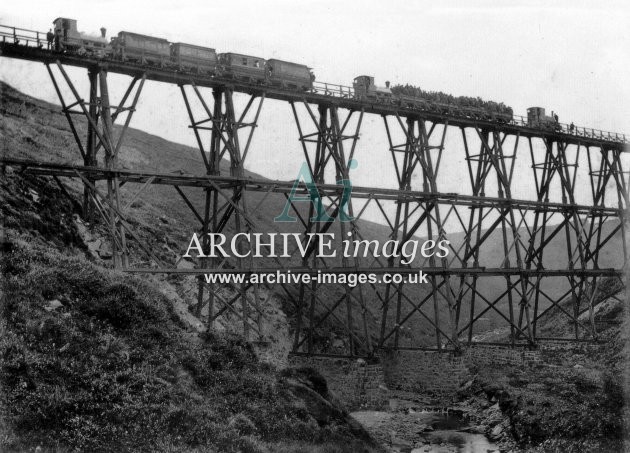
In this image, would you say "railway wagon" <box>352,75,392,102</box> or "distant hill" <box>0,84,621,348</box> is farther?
"distant hill" <box>0,84,621,348</box>

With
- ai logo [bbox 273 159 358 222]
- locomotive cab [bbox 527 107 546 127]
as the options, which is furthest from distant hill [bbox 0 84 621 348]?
locomotive cab [bbox 527 107 546 127]

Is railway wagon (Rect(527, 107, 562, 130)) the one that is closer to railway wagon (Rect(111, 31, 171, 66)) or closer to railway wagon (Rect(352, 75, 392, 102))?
railway wagon (Rect(352, 75, 392, 102))

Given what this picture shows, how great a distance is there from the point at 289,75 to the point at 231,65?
7.55 feet

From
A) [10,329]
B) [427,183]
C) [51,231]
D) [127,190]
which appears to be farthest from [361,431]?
[127,190]

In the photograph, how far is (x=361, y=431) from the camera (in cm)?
1538

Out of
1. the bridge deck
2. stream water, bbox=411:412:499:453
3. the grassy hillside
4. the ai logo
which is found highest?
the bridge deck

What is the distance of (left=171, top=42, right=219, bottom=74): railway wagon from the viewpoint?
20469 millimetres

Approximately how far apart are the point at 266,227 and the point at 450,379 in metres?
21.1

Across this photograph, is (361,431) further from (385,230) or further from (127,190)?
(385,230)

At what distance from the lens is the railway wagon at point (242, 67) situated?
21.2 meters

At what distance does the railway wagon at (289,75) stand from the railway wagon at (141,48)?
12.3ft

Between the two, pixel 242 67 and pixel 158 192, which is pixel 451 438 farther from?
pixel 158 192

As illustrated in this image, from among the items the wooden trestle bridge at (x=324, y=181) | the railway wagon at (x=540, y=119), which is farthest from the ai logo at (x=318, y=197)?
the railway wagon at (x=540, y=119)

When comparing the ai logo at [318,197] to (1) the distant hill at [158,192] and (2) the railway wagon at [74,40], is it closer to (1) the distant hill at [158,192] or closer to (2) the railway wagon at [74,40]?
(1) the distant hill at [158,192]
